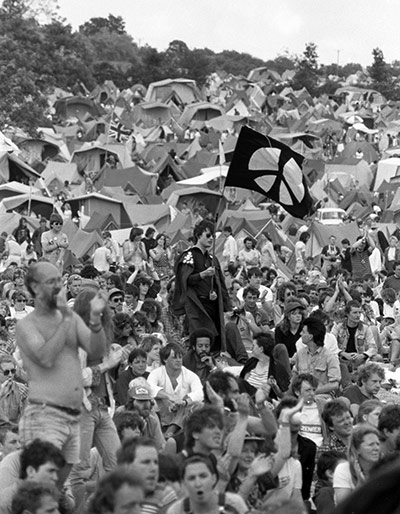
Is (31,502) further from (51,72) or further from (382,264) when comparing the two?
(51,72)

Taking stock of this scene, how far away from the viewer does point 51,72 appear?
68.1 metres

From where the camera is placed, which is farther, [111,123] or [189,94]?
[189,94]

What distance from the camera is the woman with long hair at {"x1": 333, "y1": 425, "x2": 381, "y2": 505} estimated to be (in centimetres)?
723

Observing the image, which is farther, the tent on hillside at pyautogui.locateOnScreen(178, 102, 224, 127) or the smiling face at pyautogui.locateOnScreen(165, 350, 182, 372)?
the tent on hillside at pyautogui.locateOnScreen(178, 102, 224, 127)

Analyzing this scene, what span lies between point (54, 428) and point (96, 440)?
901 millimetres

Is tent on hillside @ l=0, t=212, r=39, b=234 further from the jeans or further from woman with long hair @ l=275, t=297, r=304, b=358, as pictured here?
the jeans

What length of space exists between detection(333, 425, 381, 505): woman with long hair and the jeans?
107 cm

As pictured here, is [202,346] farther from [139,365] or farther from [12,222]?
[12,222]

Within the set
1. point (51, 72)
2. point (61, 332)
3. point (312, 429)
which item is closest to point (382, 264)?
point (312, 429)

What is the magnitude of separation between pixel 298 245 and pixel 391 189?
13730 mm

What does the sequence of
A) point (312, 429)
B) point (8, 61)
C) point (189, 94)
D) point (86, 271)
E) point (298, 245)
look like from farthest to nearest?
point (189, 94) → point (8, 61) → point (298, 245) → point (86, 271) → point (312, 429)

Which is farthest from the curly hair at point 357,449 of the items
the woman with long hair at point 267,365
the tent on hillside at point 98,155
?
the tent on hillside at point 98,155

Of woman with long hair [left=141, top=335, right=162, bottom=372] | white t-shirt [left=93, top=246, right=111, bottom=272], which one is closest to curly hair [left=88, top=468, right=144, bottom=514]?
woman with long hair [left=141, top=335, right=162, bottom=372]

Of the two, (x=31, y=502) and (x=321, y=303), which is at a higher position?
(x=31, y=502)
